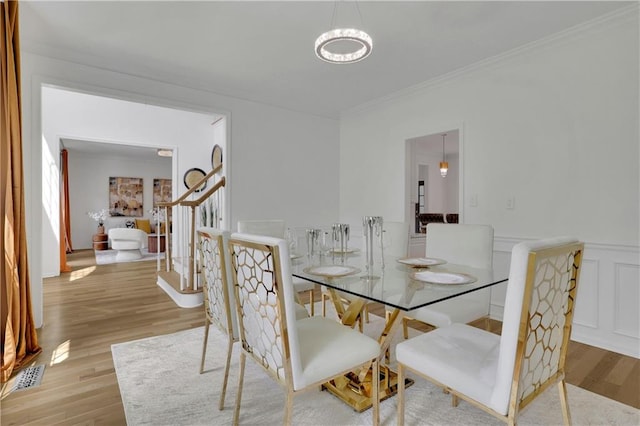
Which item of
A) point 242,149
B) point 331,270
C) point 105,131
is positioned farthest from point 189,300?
point 105,131

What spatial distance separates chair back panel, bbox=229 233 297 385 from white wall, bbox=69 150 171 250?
870cm

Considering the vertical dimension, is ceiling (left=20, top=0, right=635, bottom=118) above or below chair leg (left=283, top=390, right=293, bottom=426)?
above

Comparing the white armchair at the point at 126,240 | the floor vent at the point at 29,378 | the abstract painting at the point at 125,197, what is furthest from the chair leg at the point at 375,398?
the abstract painting at the point at 125,197

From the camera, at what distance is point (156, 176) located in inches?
366

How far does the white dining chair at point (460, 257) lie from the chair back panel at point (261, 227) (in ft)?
4.35

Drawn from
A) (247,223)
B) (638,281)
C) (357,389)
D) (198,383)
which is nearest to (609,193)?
(638,281)

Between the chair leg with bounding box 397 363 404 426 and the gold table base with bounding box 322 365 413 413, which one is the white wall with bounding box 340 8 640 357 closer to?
the gold table base with bounding box 322 365 413 413

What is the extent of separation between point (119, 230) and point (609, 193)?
7.73 metres

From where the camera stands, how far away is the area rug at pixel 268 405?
63.7 inches

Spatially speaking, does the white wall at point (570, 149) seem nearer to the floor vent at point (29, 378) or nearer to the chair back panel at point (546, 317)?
the chair back panel at point (546, 317)

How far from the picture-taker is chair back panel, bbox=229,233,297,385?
1.24 metres

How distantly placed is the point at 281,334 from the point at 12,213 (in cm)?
224

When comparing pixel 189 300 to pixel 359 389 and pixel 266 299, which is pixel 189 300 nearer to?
pixel 359 389

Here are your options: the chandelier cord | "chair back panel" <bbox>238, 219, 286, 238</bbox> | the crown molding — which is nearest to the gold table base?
"chair back panel" <bbox>238, 219, 286, 238</bbox>
